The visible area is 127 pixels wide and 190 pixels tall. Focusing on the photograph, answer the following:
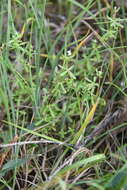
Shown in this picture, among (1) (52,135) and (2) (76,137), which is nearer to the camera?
(2) (76,137)

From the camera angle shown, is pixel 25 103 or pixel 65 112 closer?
pixel 65 112

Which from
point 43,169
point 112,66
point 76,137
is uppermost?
point 112,66

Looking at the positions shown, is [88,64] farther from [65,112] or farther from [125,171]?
[125,171]

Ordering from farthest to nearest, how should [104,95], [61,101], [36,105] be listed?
1. [61,101]
2. [104,95]
3. [36,105]

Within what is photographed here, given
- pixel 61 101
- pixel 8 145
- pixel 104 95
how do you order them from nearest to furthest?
pixel 8 145 → pixel 104 95 → pixel 61 101

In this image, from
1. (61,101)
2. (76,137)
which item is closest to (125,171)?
(76,137)

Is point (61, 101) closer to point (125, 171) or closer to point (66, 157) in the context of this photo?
point (66, 157)

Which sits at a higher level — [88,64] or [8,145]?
[88,64]

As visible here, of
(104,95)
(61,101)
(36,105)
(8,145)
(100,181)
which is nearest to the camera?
(100,181)

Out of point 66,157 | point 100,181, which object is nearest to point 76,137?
point 66,157
